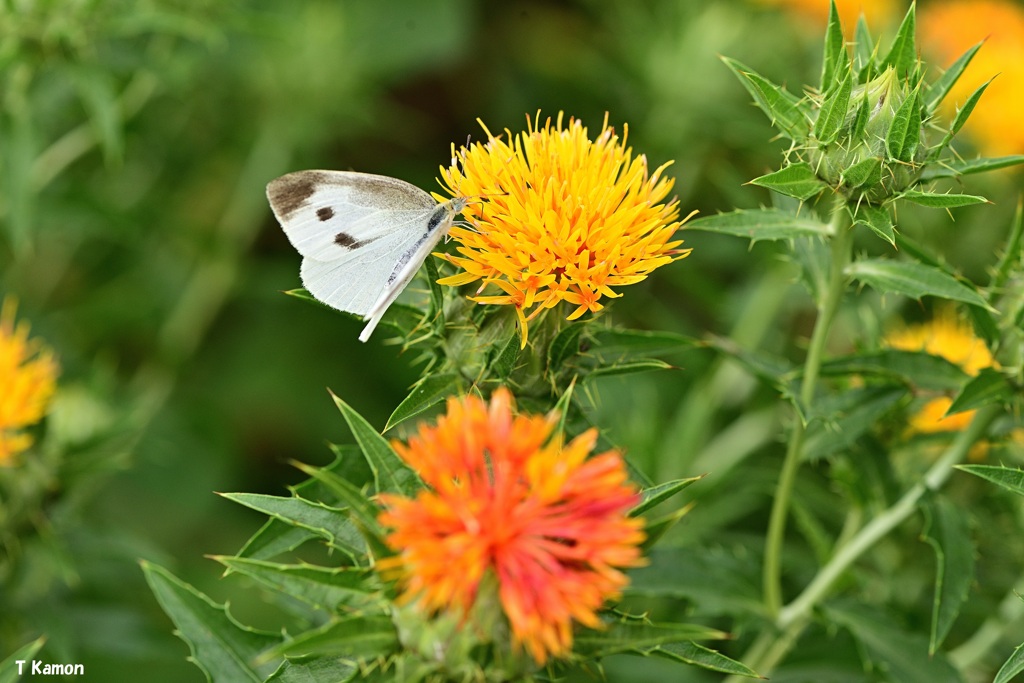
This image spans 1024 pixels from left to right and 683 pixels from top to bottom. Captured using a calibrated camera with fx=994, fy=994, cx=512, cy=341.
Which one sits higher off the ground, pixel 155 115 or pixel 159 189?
pixel 155 115

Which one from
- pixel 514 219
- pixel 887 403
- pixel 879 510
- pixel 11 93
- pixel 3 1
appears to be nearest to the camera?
pixel 514 219

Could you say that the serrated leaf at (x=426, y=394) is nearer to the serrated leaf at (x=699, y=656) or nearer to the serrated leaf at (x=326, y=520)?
the serrated leaf at (x=326, y=520)


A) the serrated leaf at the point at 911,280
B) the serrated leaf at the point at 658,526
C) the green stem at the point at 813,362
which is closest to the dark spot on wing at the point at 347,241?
the serrated leaf at the point at 658,526

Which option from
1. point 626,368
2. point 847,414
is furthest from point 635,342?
point 847,414

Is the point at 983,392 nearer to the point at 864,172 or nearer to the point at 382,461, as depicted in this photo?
the point at 864,172

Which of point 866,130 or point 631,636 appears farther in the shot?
point 866,130

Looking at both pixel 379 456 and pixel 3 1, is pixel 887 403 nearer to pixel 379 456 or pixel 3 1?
pixel 379 456

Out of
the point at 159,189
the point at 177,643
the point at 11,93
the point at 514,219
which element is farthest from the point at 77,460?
the point at 159,189
